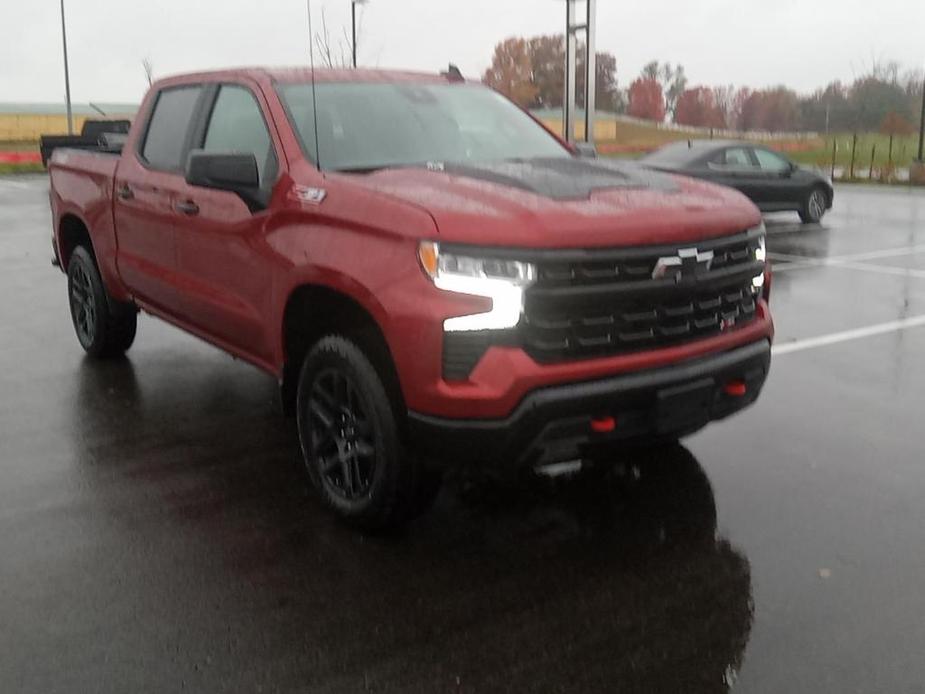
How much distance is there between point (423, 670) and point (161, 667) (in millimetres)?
832

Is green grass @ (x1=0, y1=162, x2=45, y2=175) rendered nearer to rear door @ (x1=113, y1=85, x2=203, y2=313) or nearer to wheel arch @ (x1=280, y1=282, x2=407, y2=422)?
rear door @ (x1=113, y1=85, x2=203, y2=313)

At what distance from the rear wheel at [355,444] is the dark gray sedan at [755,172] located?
42.2 ft

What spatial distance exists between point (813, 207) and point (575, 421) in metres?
15.1

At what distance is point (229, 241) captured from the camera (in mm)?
4711

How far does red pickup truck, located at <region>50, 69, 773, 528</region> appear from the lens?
3.46 metres

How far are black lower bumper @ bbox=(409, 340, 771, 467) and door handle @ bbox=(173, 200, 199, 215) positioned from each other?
2102mm

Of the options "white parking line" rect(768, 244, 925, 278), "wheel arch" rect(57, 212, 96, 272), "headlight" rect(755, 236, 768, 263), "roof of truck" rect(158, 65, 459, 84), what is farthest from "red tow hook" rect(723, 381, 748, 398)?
"white parking line" rect(768, 244, 925, 278)

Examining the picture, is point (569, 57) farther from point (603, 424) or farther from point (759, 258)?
point (603, 424)

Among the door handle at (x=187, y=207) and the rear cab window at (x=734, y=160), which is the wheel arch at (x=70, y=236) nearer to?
the door handle at (x=187, y=207)

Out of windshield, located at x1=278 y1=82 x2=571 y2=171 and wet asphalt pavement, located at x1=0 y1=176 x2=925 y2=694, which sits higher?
windshield, located at x1=278 y1=82 x2=571 y2=171

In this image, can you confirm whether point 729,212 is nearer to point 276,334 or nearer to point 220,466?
point 276,334

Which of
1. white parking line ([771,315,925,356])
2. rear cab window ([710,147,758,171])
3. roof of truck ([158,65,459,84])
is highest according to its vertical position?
roof of truck ([158,65,459,84])

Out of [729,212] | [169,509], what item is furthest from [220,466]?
[729,212]

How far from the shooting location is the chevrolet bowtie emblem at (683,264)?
12.0 feet
